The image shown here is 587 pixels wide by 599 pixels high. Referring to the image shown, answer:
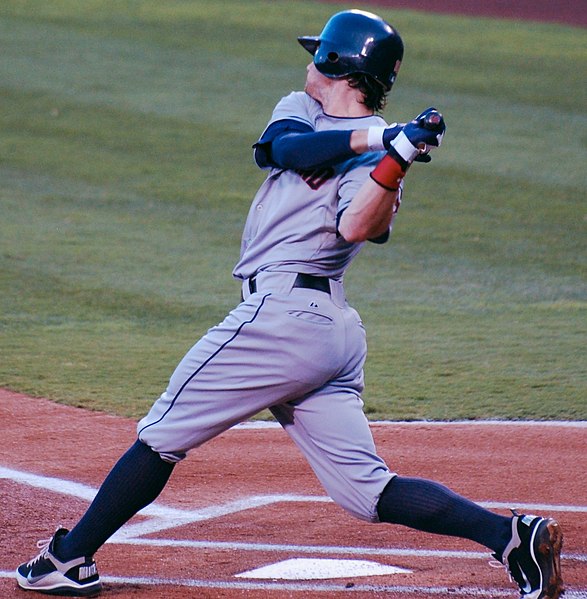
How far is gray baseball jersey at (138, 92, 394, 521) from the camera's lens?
11.1 ft

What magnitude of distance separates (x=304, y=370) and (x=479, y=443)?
85.3 inches

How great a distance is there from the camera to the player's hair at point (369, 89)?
3.47 m

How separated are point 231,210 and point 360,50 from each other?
7.14 metres

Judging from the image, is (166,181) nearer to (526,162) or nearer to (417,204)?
(417,204)

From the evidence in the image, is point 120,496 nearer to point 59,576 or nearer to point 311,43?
point 59,576

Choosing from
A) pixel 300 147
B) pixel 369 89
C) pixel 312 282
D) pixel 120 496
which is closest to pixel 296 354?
pixel 312 282

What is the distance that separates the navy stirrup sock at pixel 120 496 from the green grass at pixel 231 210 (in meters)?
2.34

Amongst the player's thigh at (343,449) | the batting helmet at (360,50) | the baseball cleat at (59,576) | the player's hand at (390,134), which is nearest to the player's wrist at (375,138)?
the player's hand at (390,134)

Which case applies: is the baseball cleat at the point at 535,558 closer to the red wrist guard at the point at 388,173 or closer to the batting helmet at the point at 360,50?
the red wrist guard at the point at 388,173

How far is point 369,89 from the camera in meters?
3.50

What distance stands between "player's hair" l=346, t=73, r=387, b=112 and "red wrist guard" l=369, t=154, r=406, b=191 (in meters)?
0.38

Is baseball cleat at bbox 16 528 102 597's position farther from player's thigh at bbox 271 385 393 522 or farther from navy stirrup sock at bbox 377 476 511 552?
navy stirrup sock at bbox 377 476 511 552

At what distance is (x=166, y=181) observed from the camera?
11555 millimetres

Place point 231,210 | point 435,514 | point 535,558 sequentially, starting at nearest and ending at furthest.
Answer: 1. point 535,558
2. point 435,514
3. point 231,210
